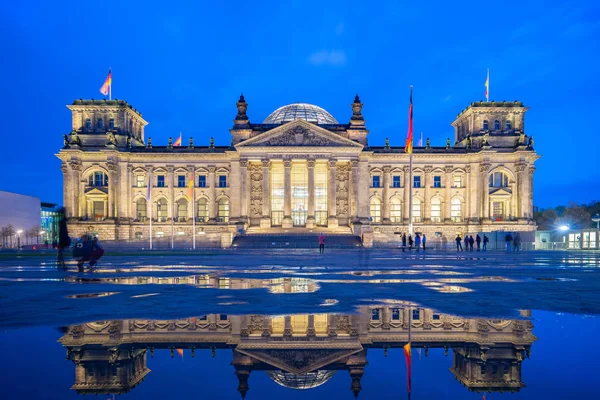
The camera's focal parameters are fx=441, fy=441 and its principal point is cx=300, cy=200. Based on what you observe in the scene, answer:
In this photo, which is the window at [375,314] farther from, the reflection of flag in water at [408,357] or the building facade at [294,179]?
the building facade at [294,179]

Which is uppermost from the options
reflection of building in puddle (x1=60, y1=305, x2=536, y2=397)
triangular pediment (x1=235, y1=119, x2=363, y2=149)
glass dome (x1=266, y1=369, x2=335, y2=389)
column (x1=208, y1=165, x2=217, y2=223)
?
triangular pediment (x1=235, y1=119, x2=363, y2=149)

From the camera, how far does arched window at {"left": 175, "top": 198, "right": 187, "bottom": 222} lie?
73938mm

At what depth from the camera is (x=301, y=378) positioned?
3.75 metres

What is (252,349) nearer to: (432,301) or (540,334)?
(540,334)

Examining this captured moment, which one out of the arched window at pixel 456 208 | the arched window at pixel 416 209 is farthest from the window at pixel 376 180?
the arched window at pixel 456 208

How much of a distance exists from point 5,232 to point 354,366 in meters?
87.7

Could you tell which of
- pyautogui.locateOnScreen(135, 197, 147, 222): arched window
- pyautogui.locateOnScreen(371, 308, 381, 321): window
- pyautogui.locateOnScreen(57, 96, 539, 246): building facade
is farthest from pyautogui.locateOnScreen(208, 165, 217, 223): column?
pyautogui.locateOnScreen(371, 308, 381, 321): window

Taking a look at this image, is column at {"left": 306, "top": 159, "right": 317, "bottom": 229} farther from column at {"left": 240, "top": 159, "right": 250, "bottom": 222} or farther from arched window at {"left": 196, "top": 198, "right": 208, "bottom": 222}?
arched window at {"left": 196, "top": 198, "right": 208, "bottom": 222}

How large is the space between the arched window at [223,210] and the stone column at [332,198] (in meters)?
17.7

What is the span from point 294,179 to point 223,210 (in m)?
13.2

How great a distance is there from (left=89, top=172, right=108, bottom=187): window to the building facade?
163 mm

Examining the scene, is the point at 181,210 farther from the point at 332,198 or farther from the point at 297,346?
the point at 297,346

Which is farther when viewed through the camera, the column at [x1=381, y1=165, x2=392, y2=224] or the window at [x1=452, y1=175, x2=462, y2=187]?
the window at [x1=452, y1=175, x2=462, y2=187]

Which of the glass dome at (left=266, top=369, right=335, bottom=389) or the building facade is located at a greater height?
the building facade
